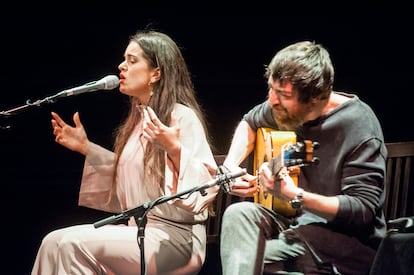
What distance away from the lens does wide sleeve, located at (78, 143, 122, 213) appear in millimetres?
3088

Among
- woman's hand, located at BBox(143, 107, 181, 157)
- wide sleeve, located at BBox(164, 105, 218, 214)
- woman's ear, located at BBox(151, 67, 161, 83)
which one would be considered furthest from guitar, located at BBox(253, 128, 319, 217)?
woman's ear, located at BBox(151, 67, 161, 83)

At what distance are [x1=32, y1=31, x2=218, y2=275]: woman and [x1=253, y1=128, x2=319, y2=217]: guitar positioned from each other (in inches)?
8.2

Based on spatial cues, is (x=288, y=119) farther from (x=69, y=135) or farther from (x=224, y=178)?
(x=69, y=135)

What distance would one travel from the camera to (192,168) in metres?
2.68

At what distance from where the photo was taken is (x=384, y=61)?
12.8 ft

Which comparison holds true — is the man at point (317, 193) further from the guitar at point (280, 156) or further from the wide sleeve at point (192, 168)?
the wide sleeve at point (192, 168)

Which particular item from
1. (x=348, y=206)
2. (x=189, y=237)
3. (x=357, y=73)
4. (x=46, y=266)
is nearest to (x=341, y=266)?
(x=348, y=206)

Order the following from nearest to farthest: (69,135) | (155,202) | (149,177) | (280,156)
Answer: (280,156) → (155,202) → (149,177) → (69,135)

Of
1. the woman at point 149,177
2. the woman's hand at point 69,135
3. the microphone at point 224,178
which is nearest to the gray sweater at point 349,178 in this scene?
the microphone at point 224,178

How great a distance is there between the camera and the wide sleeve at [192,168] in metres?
2.65

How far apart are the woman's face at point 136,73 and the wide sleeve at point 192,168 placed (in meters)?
0.19

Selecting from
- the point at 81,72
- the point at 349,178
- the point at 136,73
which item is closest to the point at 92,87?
the point at 136,73

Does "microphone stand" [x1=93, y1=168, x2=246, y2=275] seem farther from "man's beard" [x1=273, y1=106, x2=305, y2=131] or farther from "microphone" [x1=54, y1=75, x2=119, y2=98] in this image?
"microphone" [x1=54, y1=75, x2=119, y2=98]

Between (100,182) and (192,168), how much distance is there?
0.59 m
